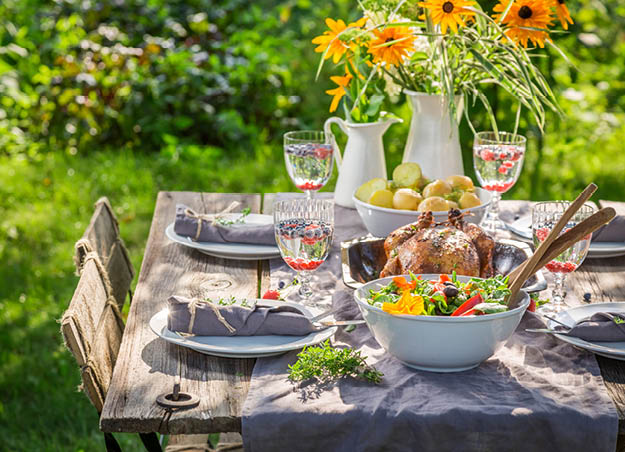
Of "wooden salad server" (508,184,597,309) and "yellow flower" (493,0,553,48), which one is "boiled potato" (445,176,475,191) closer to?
"yellow flower" (493,0,553,48)

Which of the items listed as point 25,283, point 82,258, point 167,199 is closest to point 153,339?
point 82,258

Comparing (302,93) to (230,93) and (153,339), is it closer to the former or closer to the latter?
(230,93)

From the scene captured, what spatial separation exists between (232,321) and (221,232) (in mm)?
659

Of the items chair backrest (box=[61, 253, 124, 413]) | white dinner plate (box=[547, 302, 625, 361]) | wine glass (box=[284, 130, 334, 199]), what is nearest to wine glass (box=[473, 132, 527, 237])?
wine glass (box=[284, 130, 334, 199])

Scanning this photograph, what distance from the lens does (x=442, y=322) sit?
1427 mm

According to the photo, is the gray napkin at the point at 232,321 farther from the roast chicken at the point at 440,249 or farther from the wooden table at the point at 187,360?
the roast chicken at the point at 440,249

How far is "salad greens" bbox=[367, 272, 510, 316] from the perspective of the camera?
4.79 ft

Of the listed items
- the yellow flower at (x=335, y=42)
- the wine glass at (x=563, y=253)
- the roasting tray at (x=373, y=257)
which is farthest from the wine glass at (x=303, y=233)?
the yellow flower at (x=335, y=42)

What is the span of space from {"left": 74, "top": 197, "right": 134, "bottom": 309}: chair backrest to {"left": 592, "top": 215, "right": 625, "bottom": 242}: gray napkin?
4.57 ft

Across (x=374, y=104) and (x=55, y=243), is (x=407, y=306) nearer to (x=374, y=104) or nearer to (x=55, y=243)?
(x=374, y=104)

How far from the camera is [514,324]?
1.49 m

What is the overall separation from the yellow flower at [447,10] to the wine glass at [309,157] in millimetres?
508

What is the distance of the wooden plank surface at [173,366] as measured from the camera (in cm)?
139

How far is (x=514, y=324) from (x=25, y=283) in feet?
10.7
